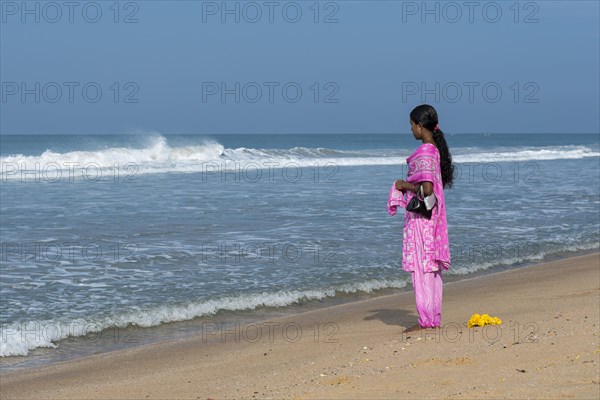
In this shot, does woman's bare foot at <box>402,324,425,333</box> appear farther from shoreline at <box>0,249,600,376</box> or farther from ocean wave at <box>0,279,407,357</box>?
ocean wave at <box>0,279,407,357</box>

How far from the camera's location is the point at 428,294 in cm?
652

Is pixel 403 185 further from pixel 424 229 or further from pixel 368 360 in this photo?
pixel 368 360

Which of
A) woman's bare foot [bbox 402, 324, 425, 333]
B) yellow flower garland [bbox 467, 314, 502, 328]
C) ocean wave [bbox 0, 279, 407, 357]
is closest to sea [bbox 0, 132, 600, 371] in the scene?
ocean wave [bbox 0, 279, 407, 357]

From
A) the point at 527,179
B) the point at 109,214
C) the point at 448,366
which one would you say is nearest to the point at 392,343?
the point at 448,366

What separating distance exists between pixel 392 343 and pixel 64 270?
5.25m

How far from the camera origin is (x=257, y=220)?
49.6ft

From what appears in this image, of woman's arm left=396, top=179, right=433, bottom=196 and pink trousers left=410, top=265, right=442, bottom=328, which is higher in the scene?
woman's arm left=396, top=179, right=433, bottom=196

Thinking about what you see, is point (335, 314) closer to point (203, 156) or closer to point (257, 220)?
point (257, 220)

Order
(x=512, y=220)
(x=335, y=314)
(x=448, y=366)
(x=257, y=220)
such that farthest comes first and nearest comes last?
(x=512, y=220) → (x=257, y=220) → (x=335, y=314) → (x=448, y=366)

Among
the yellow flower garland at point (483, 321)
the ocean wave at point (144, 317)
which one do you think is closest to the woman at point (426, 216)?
the yellow flower garland at point (483, 321)

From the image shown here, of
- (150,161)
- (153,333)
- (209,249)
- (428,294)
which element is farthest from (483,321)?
(150,161)

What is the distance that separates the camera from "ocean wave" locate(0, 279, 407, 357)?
7.25 m

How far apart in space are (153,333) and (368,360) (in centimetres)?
288

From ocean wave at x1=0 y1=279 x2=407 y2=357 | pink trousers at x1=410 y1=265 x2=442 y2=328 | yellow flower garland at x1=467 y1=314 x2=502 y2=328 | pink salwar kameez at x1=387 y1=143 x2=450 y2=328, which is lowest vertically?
ocean wave at x1=0 y1=279 x2=407 y2=357
